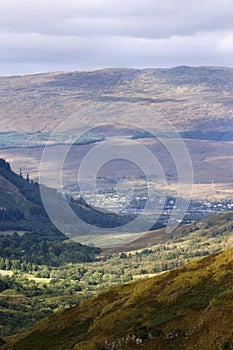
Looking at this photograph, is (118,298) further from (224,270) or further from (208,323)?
(208,323)

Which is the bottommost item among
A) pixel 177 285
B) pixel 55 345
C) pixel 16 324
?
pixel 16 324

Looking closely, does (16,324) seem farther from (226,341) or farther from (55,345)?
(226,341)

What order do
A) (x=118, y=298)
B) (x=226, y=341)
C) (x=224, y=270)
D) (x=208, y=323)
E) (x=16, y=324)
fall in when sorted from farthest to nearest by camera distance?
(x=16, y=324) → (x=118, y=298) → (x=224, y=270) → (x=208, y=323) → (x=226, y=341)

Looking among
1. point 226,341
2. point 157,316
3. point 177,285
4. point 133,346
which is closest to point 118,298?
point 177,285

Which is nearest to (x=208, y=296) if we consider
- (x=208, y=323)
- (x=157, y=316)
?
(x=157, y=316)

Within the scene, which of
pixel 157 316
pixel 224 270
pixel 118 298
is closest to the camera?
pixel 157 316

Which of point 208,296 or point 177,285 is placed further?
point 177,285

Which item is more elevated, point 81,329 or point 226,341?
point 226,341
